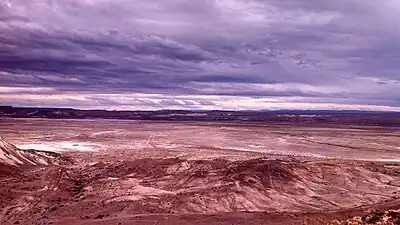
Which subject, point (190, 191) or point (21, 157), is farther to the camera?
point (21, 157)

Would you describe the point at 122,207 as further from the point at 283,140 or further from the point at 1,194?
the point at 283,140

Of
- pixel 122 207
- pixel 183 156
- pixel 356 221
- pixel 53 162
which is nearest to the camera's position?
pixel 356 221

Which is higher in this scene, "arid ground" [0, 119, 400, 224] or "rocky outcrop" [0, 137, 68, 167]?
"rocky outcrop" [0, 137, 68, 167]

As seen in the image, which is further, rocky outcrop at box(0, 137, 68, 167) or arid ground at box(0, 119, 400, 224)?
rocky outcrop at box(0, 137, 68, 167)

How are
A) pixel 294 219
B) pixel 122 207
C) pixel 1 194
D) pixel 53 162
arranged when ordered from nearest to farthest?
pixel 294 219
pixel 122 207
pixel 1 194
pixel 53 162

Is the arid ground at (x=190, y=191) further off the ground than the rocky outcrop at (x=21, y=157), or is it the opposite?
the rocky outcrop at (x=21, y=157)

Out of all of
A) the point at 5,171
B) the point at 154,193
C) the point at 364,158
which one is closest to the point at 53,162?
the point at 5,171

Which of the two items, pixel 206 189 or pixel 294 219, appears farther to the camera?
pixel 206 189

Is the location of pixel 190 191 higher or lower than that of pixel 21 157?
lower

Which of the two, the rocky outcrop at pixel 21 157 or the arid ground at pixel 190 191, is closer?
the arid ground at pixel 190 191
